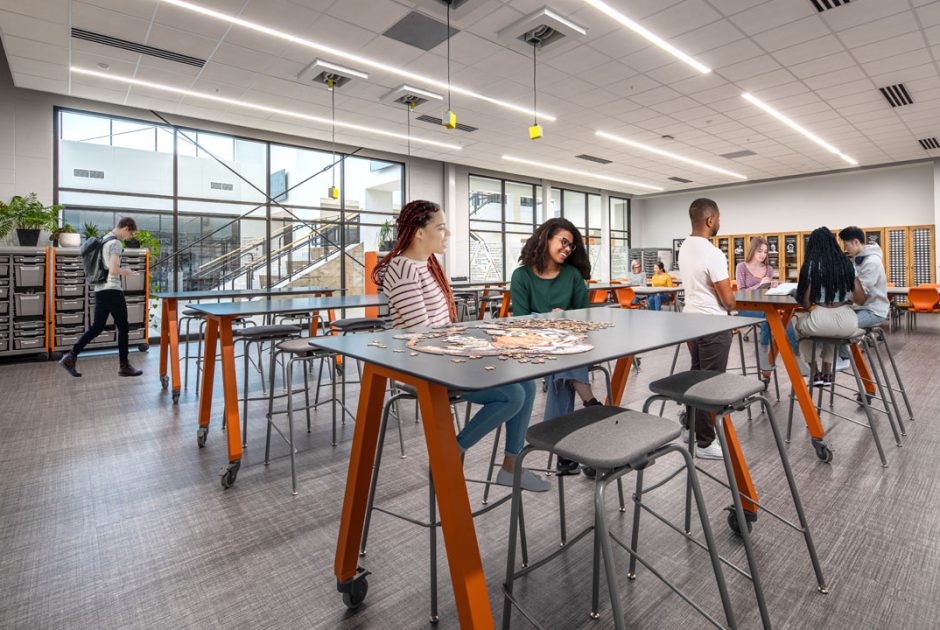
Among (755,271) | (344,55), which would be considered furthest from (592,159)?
(344,55)

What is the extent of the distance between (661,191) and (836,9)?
10007mm

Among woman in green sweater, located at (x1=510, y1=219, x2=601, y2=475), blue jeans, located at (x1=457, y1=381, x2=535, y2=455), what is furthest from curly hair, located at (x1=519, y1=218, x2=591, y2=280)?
blue jeans, located at (x1=457, y1=381, x2=535, y2=455)

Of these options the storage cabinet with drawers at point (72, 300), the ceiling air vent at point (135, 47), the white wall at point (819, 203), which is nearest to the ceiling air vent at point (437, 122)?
the ceiling air vent at point (135, 47)

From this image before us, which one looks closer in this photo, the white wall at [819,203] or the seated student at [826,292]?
the seated student at [826,292]

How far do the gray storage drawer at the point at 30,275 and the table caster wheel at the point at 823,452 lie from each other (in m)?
7.71

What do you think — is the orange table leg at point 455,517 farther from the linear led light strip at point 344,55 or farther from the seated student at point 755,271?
the seated student at point 755,271

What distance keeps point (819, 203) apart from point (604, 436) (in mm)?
13724

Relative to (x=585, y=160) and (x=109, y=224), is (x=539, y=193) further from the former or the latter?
(x=109, y=224)

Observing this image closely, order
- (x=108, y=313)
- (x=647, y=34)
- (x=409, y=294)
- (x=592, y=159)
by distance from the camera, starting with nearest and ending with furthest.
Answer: (x=409, y=294) → (x=647, y=34) → (x=108, y=313) → (x=592, y=159)

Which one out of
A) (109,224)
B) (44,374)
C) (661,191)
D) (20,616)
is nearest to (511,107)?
(109,224)

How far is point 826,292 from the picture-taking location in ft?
9.98

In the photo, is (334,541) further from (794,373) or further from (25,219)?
(25,219)

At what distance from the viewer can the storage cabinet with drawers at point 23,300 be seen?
5703mm

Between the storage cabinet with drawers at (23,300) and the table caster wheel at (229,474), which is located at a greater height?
the storage cabinet with drawers at (23,300)
